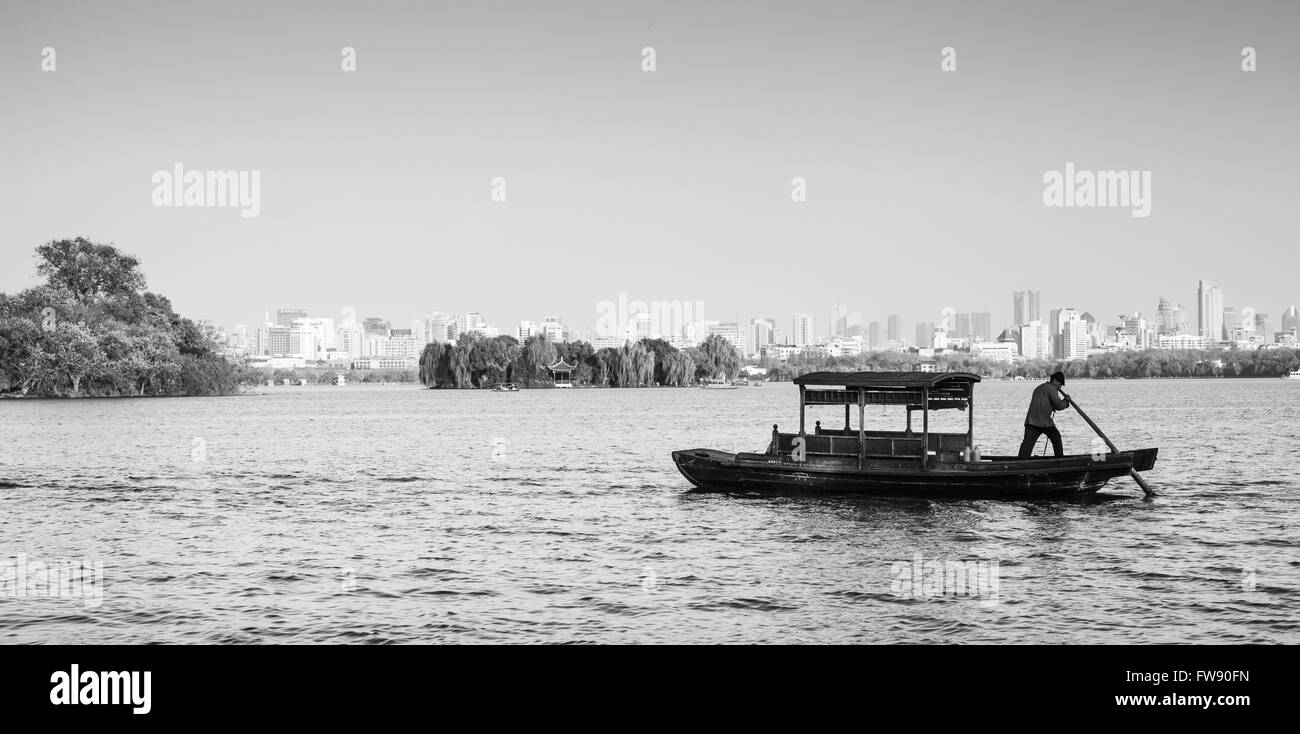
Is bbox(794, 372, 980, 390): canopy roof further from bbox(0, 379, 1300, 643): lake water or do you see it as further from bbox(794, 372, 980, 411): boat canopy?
bbox(0, 379, 1300, 643): lake water

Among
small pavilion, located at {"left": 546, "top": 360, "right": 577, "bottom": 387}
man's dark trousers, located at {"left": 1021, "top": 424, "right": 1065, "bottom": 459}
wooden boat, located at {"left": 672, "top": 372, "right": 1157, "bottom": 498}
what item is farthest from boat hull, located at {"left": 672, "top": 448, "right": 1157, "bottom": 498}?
small pavilion, located at {"left": 546, "top": 360, "right": 577, "bottom": 387}

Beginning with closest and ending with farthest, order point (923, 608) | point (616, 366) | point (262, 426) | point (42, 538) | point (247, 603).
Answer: point (923, 608) < point (247, 603) < point (42, 538) < point (262, 426) < point (616, 366)

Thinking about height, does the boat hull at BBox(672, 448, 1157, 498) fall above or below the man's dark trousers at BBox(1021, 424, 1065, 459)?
below

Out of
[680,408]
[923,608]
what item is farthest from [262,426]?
[923,608]

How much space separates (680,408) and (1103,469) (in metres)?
77.0

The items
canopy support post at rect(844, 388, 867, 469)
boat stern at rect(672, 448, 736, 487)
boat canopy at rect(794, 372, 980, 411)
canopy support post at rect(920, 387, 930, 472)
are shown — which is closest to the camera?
canopy support post at rect(920, 387, 930, 472)

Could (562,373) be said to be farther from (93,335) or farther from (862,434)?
(862,434)

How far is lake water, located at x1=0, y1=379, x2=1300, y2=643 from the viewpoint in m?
15.0

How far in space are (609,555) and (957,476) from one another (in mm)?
10710

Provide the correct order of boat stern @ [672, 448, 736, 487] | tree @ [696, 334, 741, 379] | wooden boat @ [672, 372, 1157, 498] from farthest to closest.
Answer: tree @ [696, 334, 741, 379]
boat stern @ [672, 448, 736, 487]
wooden boat @ [672, 372, 1157, 498]

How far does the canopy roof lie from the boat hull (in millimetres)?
2048

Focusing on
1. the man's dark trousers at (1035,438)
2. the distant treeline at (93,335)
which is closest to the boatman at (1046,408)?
the man's dark trousers at (1035,438)

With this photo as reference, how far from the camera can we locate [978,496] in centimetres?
2773
